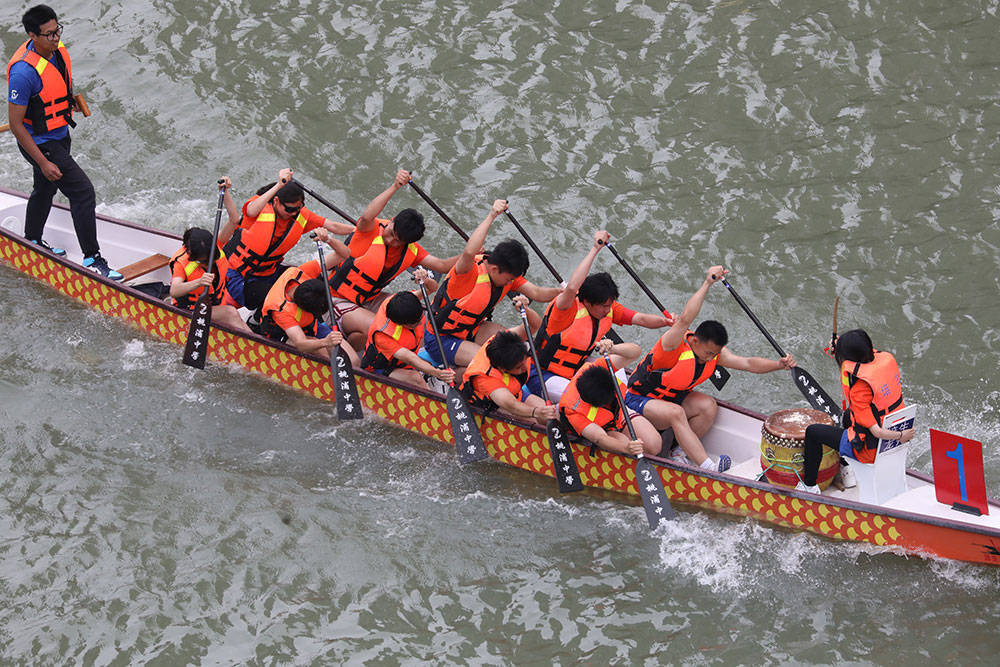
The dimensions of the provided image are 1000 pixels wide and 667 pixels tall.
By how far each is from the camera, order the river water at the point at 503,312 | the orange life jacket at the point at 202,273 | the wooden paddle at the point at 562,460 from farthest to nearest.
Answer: the orange life jacket at the point at 202,273
the wooden paddle at the point at 562,460
the river water at the point at 503,312

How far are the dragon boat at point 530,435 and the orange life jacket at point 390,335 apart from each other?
0.42 feet

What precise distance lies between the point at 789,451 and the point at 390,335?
3256mm

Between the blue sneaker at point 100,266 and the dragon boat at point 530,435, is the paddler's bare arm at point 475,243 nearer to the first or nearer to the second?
the dragon boat at point 530,435

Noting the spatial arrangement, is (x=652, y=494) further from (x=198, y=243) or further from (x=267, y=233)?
(x=198, y=243)

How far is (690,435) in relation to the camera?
9.31 metres

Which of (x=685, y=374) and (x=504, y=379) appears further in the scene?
(x=504, y=379)

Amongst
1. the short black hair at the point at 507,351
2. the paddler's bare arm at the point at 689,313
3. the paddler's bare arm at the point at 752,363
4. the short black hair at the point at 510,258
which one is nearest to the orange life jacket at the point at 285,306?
the short black hair at the point at 510,258

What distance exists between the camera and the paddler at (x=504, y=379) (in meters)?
9.27

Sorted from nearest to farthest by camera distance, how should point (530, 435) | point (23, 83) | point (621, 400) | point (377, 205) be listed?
point (621, 400), point (530, 435), point (377, 205), point (23, 83)

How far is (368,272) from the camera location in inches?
416

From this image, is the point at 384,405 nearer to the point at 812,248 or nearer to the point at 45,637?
the point at 45,637

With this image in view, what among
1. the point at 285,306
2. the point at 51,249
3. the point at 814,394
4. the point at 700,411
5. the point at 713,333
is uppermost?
the point at 713,333

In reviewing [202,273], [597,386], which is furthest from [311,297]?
[597,386]

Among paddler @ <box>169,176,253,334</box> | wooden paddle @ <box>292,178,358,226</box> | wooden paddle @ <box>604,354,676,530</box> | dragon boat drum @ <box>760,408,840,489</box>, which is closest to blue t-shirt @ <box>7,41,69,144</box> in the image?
paddler @ <box>169,176,253,334</box>
